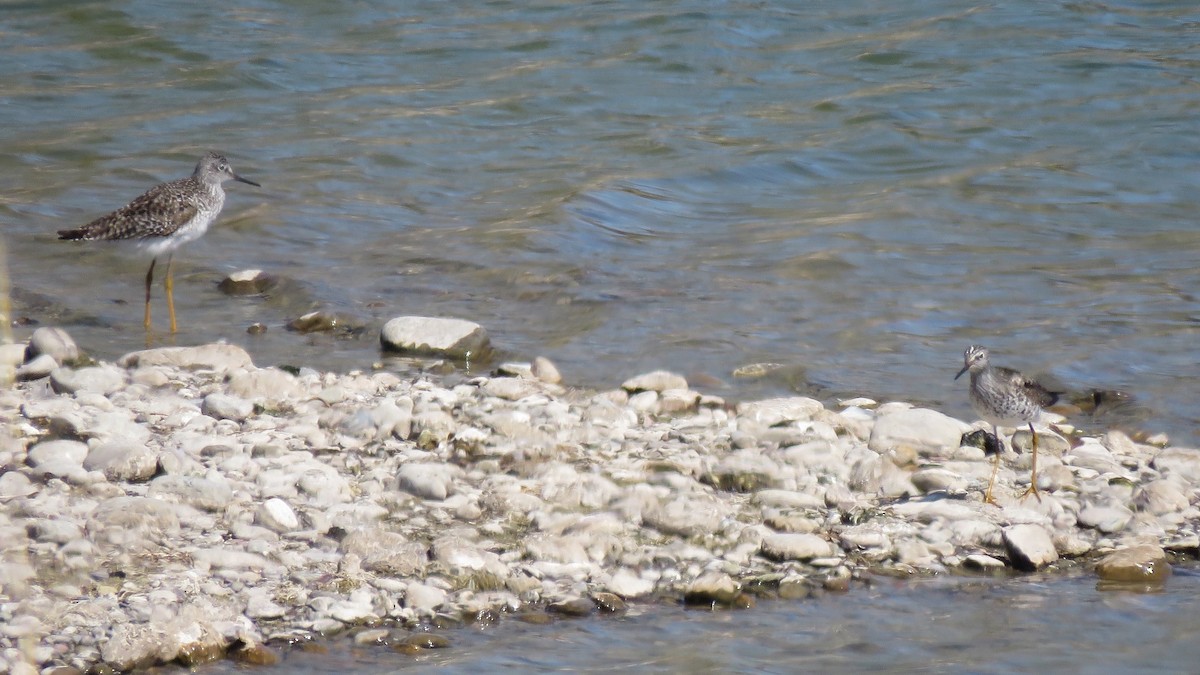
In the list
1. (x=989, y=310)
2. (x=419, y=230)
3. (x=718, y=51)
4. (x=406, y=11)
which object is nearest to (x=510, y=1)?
(x=406, y=11)

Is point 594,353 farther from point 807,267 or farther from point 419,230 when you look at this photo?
point 419,230

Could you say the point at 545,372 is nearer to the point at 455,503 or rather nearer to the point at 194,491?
the point at 455,503

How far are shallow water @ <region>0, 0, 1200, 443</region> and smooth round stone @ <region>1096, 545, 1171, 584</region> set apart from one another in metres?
2.17

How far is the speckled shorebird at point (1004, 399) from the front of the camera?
25.4ft

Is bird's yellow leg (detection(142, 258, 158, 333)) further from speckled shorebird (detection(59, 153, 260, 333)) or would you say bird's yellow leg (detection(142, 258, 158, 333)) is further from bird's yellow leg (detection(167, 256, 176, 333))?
bird's yellow leg (detection(167, 256, 176, 333))

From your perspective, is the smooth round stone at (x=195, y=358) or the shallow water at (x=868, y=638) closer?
the shallow water at (x=868, y=638)

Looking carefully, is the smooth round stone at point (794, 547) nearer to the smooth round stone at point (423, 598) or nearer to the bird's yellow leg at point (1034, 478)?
the bird's yellow leg at point (1034, 478)

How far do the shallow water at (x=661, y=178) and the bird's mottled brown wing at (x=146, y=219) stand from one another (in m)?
0.54

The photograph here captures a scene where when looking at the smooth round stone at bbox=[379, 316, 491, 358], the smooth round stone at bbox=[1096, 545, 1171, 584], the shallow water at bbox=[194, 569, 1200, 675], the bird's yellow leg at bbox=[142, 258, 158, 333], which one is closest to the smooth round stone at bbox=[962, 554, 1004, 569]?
the shallow water at bbox=[194, 569, 1200, 675]

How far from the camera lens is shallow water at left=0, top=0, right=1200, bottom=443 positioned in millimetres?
10742

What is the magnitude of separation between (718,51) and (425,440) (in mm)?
13480

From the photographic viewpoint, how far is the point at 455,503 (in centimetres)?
718

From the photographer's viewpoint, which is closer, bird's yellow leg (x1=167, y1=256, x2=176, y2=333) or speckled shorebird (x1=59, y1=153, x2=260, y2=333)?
bird's yellow leg (x1=167, y1=256, x2=176, y2=333)

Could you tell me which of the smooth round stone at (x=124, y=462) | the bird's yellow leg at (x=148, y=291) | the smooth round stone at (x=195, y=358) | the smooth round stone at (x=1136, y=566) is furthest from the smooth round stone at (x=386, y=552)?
the bird's yellow leg at (x=148, y=291)
